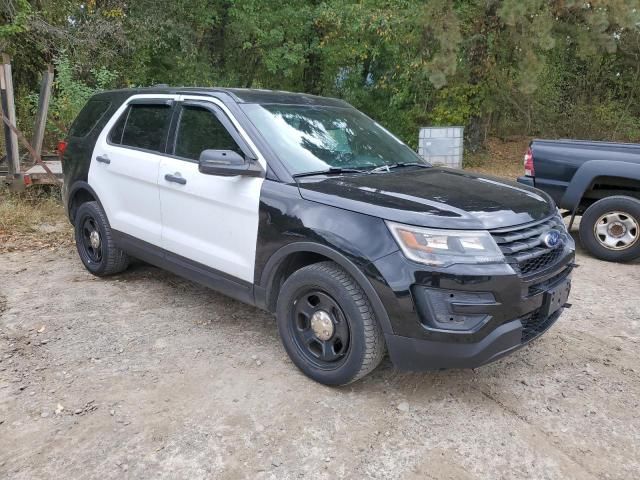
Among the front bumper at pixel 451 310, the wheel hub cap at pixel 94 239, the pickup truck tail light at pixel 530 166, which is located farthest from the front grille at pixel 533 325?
the wheel hub cap at pixel 94 239

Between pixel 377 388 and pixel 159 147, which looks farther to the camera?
pixel 159 147

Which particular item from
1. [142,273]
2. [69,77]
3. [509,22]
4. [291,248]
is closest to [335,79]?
[509,22]

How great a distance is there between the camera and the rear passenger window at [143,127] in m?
4.25

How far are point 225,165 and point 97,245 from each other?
2381 mm

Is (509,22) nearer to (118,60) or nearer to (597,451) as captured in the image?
(118,60)

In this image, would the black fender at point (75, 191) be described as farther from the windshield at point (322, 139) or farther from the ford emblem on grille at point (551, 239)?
the ford emblem on grille at point (551, 239)

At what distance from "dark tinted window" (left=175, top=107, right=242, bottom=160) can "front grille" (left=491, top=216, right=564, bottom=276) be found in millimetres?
1829

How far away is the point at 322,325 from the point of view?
10.4 ft

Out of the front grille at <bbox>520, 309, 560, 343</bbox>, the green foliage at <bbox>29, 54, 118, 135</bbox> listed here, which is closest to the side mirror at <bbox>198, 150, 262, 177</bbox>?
the front grille at <bbox>520, 309, 560, 343</bbox>

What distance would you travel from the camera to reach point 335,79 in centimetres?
1747

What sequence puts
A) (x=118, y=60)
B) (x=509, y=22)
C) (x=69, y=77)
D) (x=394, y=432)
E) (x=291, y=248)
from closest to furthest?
(x=394, y=432) < (x=291, y=248) < (x=69, y=77) < (x=509, y=22) < (x=118, y=60)

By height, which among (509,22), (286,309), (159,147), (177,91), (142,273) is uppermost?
(509,22)

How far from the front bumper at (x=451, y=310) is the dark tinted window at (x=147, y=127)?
7.72ft

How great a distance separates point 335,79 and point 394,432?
16.0 m
